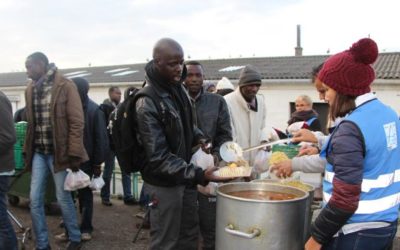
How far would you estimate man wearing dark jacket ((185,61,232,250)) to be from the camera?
3.79 metres

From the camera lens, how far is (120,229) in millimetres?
5809

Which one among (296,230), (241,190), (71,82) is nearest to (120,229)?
(71,82)

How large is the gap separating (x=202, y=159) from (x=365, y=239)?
1.31 m

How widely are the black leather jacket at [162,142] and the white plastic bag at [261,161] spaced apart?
1.28m

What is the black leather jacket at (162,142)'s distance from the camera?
274cm

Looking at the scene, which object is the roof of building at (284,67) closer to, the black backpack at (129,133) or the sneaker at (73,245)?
the sneaker at (73,245)

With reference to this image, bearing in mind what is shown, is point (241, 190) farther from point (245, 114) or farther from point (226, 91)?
point (226, 91)

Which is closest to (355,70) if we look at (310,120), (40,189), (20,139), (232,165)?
(232,165)

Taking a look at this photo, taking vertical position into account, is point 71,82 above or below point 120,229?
above

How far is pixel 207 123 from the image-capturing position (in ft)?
12.7

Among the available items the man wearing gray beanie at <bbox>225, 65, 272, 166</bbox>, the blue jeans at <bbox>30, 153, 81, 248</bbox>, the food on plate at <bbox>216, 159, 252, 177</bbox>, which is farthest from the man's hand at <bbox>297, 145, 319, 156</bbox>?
the blue jeans at <bbox>30, 153, 81, 248</bbox>

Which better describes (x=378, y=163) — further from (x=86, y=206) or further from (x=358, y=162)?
(x=86, y=206)

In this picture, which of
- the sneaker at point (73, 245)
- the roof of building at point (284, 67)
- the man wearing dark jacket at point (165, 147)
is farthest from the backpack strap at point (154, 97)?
the roof of building at point (284, 67)

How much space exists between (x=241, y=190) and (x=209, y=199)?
2.88ft
